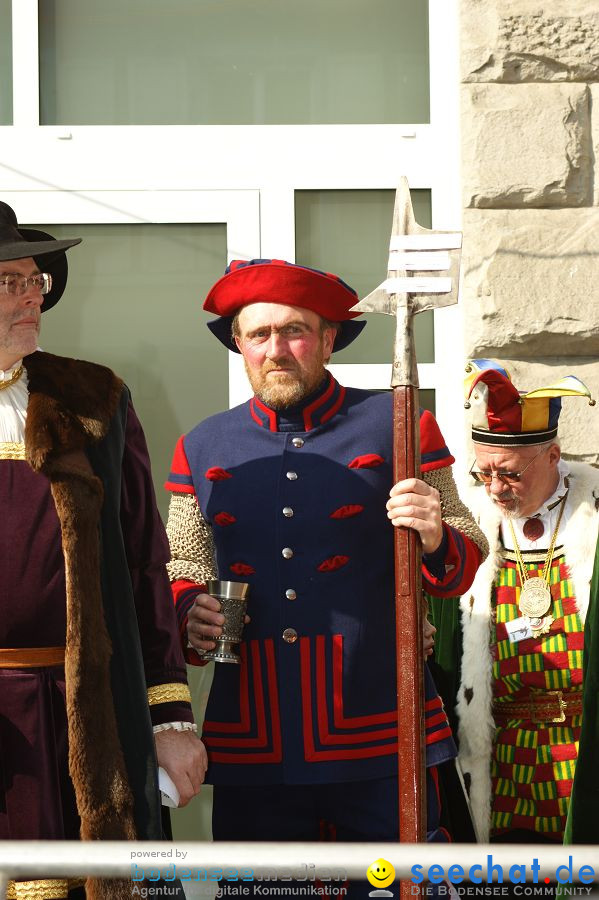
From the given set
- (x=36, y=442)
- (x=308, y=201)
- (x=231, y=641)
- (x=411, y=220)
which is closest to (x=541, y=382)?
(x=308, y=201)

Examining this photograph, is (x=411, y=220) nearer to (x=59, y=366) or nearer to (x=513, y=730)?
(x=59, y=366)

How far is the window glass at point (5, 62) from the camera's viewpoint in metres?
4.43

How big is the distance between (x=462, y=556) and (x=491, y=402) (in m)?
0.86

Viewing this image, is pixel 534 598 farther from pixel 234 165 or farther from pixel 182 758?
pixel 234 165

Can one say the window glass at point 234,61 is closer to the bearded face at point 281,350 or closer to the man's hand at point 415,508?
the bearded face at point 281,350

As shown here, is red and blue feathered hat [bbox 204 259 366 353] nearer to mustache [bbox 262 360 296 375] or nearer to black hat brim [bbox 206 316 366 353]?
black hat brim [bbox 206 316 366 353]

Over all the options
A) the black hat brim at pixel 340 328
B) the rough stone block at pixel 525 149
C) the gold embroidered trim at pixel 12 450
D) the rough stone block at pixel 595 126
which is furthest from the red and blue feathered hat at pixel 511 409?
the gold embroidered trim at pixel 12 450

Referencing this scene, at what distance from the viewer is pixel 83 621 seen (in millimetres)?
2633

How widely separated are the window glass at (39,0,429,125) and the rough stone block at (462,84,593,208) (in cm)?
33

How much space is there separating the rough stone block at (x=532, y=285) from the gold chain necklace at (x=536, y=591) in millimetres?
669

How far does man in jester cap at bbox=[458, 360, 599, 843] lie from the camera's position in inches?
146

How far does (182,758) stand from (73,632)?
40cm

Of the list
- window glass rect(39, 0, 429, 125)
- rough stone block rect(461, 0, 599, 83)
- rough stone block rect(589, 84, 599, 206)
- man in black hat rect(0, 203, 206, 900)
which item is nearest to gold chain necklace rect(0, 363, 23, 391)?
man in black hat rect(0, 203, 206, 900)

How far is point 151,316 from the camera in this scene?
14.5 feet
